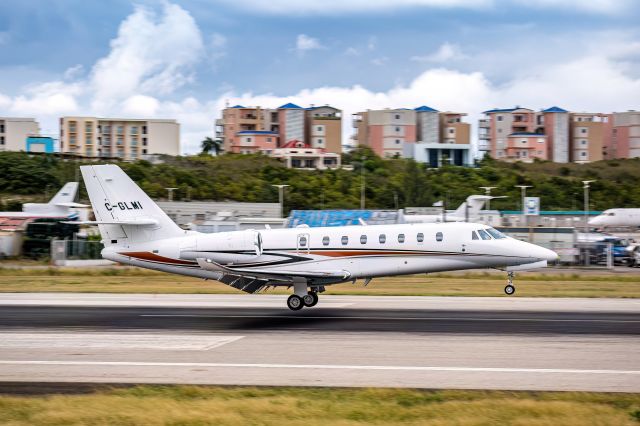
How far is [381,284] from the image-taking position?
36.5 meters

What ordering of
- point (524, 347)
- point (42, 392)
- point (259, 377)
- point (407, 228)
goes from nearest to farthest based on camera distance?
point (42, 392), point (259, 377), point (524, 347), point (407, 228)

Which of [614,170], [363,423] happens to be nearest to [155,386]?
[363,423]

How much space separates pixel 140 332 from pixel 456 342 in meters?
7.82

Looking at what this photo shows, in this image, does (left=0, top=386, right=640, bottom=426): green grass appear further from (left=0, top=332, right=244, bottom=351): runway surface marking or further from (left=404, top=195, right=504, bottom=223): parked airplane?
(left=404, top=195, right=504, bottom=223): parked airplane

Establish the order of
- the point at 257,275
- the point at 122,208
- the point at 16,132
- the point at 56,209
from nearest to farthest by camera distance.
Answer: the point at 257,275 → the point at 122,208 → the point at 56,209 → the point at 16,132

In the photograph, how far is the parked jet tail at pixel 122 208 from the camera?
26438 mm

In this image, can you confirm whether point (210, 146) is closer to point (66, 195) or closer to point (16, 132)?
point (16, 132)

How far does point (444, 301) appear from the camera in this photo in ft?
89.9

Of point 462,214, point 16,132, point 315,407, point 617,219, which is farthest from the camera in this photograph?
point 16,132

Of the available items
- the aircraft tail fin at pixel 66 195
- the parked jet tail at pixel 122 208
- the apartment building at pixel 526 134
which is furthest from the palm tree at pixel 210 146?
the parked jet tail at pixel 122 208

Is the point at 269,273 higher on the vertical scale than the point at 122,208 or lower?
lower

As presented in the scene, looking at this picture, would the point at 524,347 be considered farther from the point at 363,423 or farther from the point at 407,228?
the point at 407,228

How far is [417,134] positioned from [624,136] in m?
44.7

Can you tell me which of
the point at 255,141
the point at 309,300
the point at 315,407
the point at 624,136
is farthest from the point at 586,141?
the point at 315,407
